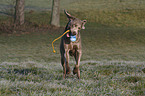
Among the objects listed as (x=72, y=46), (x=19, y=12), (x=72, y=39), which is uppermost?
(x=19, y=12)

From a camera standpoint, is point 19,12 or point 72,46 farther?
point 19,12

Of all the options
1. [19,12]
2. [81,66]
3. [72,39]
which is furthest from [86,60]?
[19,12]

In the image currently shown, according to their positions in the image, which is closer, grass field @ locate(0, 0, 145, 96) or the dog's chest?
grass field @ locate(0, 0, 145, 96)

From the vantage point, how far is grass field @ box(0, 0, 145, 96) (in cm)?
529

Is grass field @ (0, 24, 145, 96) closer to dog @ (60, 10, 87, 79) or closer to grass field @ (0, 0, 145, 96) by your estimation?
grass field @ (0, 0, 145, 96)

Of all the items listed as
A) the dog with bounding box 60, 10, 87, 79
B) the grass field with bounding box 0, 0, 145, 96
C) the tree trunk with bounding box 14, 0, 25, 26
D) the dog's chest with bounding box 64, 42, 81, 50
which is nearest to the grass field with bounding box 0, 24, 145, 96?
the grass field with bounding box 0, 0, 145, 96

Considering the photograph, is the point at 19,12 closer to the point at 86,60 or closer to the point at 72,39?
the point at 86,60

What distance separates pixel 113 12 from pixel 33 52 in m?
22.4

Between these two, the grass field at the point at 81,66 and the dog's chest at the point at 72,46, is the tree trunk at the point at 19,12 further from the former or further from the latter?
the dog's chest at the point at 72,46

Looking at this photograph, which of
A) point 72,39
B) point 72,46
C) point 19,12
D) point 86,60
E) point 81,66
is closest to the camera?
point 72,39

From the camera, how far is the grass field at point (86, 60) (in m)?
5.29

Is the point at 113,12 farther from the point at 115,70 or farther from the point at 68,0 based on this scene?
the point at 115,70

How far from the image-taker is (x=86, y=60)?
1226 cm

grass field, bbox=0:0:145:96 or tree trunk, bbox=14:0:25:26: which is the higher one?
tree trunk, bbox=14:0:25:26
